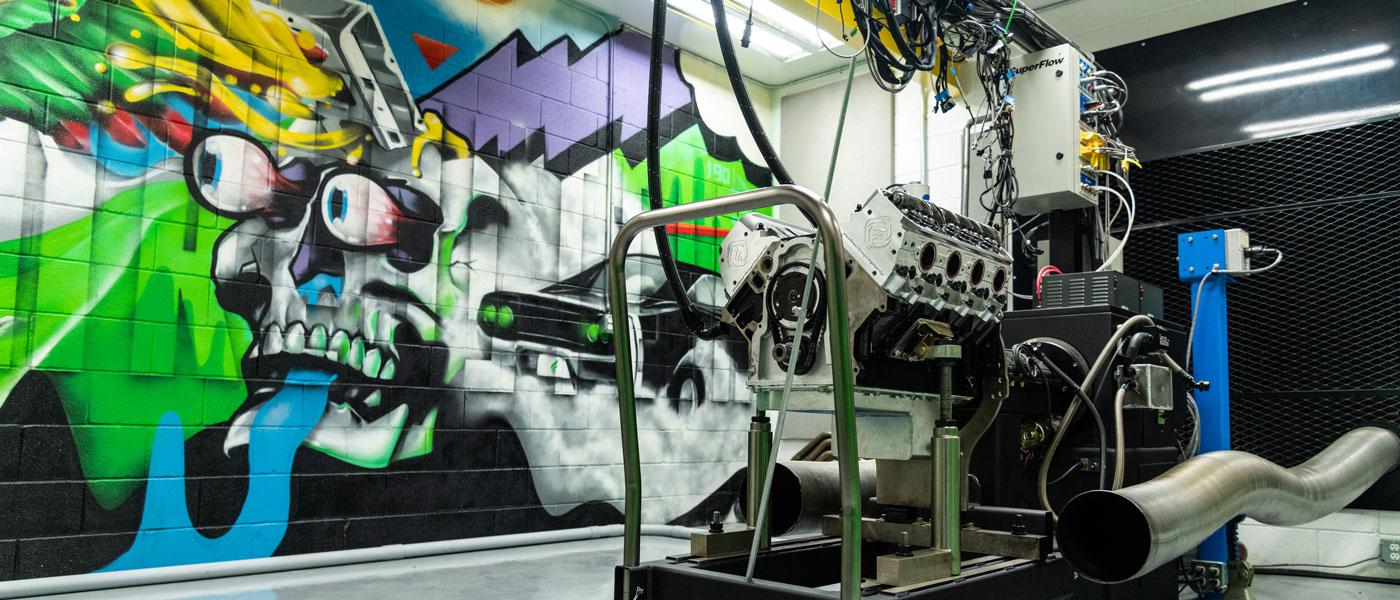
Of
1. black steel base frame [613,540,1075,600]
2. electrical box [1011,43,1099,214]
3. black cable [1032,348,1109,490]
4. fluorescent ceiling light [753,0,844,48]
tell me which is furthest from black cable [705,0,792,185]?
fluorescent ceiling light [753,0,844,48]

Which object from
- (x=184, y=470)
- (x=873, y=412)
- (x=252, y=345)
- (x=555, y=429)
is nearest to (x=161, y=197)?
(x=252, y=345)

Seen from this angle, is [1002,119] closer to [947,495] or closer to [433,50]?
[947,495]

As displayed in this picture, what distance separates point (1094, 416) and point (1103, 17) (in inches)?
127

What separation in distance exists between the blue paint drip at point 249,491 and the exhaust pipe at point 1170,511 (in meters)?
3.19

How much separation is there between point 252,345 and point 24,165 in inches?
40.6

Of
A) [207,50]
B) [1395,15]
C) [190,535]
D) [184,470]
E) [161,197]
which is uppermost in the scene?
[1395,15]

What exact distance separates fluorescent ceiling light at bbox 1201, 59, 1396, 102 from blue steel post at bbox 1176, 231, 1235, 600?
161cm

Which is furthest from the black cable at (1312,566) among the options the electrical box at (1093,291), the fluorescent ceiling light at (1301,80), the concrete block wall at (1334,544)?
the fluorescent ceiling light at (1301,80)

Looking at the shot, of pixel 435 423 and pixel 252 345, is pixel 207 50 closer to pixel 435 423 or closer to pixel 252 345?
pixel 252 345

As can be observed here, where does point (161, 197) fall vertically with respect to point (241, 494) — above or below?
above

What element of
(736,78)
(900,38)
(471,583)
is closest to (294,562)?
(471,583)

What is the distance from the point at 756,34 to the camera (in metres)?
5.44

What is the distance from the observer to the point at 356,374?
13.8ft

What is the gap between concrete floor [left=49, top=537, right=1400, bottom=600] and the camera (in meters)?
3.35
